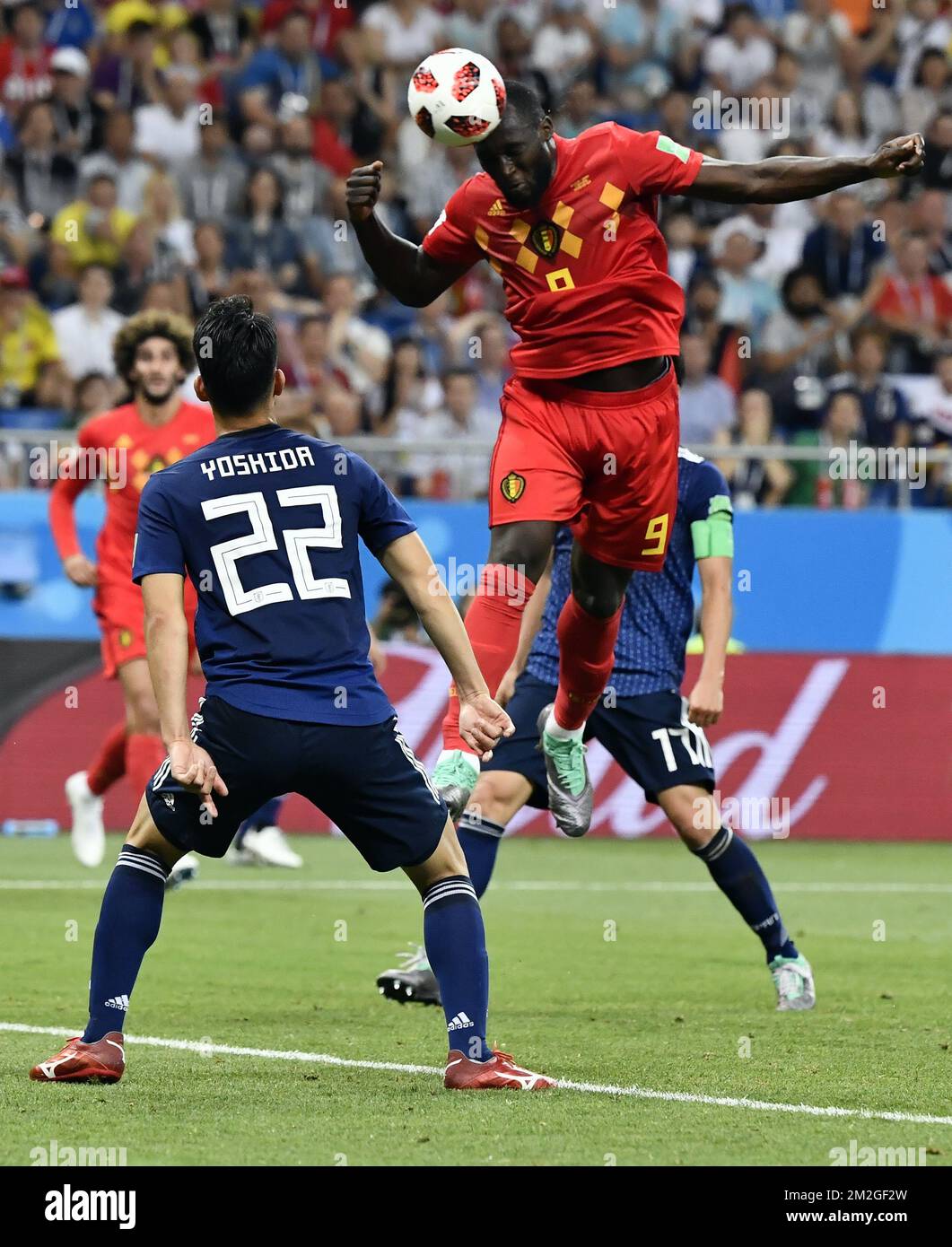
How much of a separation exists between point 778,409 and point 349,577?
12.0 meters

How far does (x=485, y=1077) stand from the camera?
18.8 ft

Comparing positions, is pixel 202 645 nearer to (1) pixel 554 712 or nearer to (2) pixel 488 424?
(1) pixel 554 712

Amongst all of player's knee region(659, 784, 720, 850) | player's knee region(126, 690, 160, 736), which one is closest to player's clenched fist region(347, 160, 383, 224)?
player's knee region(659, 784, 720, 850)

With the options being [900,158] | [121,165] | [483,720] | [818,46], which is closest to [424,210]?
[121,165]

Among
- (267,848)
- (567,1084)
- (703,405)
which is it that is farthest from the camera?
(703,405)

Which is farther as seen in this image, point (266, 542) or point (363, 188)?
point (363, 188)

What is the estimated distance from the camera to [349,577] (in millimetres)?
5848

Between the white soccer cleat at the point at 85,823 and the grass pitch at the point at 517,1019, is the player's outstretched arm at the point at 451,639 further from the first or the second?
the white soccer cleat at the point at 85,823

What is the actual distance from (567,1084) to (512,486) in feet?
7.06

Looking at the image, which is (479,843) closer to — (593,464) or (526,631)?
(526,631)

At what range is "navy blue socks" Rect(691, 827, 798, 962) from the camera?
26.3 feet

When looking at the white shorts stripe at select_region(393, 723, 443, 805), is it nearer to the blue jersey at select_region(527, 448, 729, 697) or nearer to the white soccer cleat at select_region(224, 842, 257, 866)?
the blue jersey at select_region(527, 448, 729, 697)

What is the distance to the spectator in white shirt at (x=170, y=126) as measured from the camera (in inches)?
732
